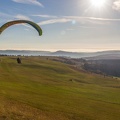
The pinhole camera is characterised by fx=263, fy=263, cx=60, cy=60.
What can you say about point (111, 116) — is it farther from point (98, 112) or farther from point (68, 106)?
point (68, 106)

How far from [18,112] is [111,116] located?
15.6m

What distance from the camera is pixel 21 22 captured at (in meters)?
8.91

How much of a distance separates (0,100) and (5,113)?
829 centimetres

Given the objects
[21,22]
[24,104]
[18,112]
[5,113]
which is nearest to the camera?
[21,22]

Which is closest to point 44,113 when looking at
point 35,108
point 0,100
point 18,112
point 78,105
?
point 35,108

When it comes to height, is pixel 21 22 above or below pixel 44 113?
above

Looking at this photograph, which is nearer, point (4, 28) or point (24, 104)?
point (4, 28)

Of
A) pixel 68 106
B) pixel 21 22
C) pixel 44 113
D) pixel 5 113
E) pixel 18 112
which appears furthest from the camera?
pixel 68 106

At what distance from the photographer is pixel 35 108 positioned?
38.5 meters

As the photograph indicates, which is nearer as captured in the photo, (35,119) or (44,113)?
(35,119)

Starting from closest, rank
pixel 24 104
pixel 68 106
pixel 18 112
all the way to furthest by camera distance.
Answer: pixel 18 112
pixel 24 104
pixel 68 106

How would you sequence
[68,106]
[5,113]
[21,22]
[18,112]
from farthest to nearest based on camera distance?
1. [68,106]
2. [18,112]
3. [5,113]
4. [21,22]

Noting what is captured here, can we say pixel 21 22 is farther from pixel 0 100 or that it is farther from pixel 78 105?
pixel 78 105

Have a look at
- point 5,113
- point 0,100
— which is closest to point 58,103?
point 0,100
